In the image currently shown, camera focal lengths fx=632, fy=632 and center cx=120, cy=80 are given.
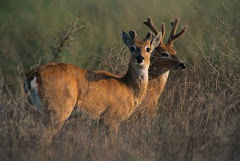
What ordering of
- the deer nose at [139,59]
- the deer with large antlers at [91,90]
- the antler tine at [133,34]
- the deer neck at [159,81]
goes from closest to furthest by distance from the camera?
the deer with large antlers at [91,90]
the deer nose at [139,59]
the antler tine at [133,34]
the deer neck at [159,81]

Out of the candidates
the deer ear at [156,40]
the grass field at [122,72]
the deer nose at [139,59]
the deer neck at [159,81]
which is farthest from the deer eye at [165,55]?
the deer nose at [139,59]

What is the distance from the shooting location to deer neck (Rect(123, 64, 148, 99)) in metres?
9.68

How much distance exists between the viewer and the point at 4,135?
7215 mm

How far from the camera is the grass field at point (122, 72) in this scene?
7355mm

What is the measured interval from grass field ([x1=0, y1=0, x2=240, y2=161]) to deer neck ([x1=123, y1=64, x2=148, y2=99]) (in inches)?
16.8

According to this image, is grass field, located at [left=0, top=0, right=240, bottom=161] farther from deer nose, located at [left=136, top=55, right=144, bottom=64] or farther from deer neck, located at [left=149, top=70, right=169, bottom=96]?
deer nose, located at [left=136, top=55, right=144, bottom=64]

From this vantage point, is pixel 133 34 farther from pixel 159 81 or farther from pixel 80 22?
pixel 80 22

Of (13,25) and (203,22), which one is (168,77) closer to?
(203,22)

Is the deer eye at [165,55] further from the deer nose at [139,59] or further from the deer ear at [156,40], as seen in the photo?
the deer nose at [139,59]

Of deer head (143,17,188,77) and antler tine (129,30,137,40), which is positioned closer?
antler tine (129,30,137,40)

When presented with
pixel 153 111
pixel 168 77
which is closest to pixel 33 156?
pixel 153 111

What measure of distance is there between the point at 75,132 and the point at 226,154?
1.86 m

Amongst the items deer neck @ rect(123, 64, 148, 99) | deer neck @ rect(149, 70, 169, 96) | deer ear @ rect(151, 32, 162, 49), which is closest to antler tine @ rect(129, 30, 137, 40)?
deer ear @ rect(151, 32, 162, 49)

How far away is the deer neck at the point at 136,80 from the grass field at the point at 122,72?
426mm
